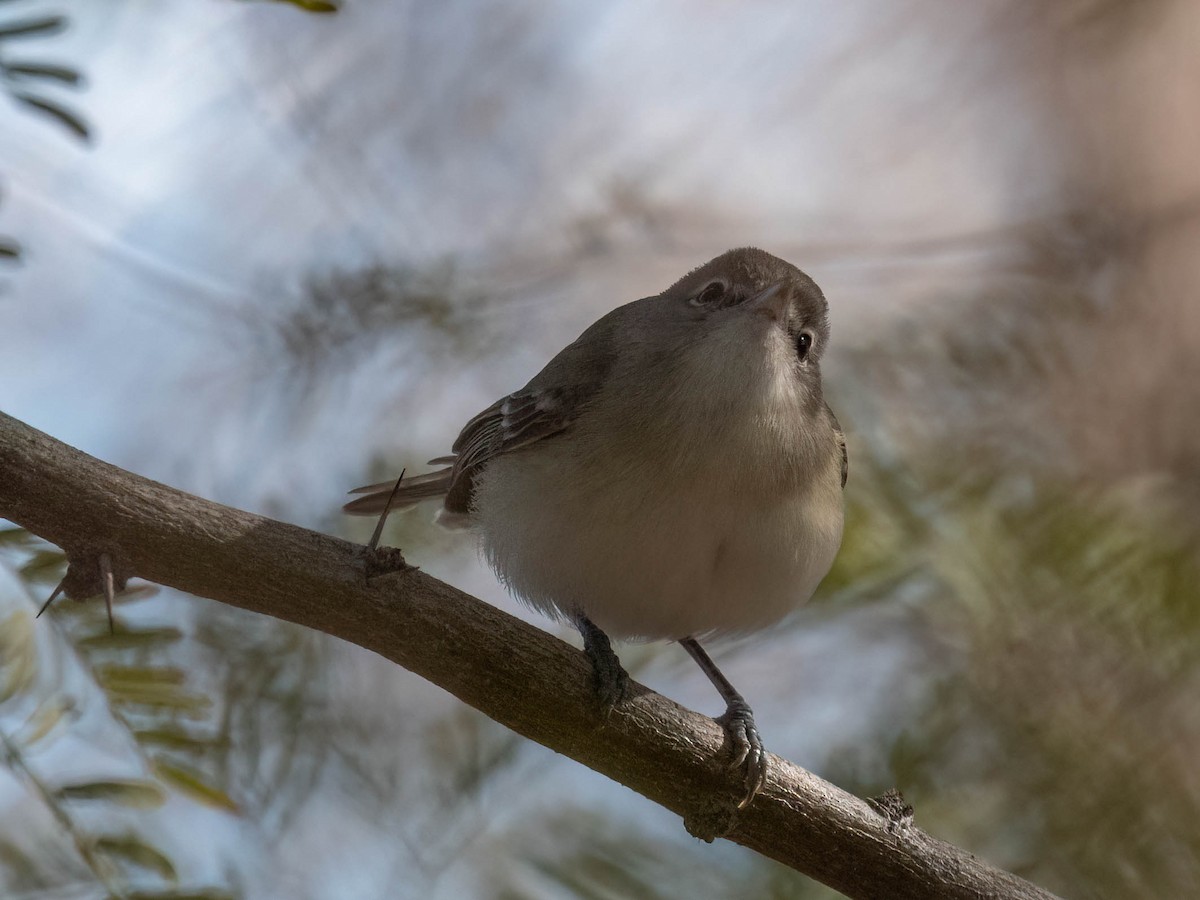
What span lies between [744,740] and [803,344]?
1.14m

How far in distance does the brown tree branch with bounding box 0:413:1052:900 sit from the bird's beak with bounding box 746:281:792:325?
1.05 m

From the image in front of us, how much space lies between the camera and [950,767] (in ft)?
8.94

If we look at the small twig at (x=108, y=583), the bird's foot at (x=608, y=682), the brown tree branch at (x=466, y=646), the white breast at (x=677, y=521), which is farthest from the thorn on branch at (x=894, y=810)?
the small twig at (x=108, y=583)

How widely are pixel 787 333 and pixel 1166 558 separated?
1.08m

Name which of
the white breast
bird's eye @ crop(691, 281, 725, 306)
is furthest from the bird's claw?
bird's eye @ crop(691, 281, 725, 306)

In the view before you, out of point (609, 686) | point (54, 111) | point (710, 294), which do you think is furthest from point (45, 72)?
point (710, 294)

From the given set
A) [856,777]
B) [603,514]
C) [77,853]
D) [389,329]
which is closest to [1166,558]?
[856,777]

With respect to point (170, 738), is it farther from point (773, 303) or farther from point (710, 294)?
point (710, 294)

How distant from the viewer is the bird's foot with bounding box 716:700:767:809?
2.48 m

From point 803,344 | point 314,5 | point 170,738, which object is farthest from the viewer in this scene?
point 803,344

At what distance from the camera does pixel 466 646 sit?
2.29 metres

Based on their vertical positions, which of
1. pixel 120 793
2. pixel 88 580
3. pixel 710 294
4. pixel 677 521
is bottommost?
pixel 120 793

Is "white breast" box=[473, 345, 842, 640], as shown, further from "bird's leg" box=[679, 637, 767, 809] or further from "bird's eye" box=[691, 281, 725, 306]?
"bird's eye" box=[691, 281, 725, 306]

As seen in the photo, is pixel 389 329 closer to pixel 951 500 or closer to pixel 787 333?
pixel 787 333
